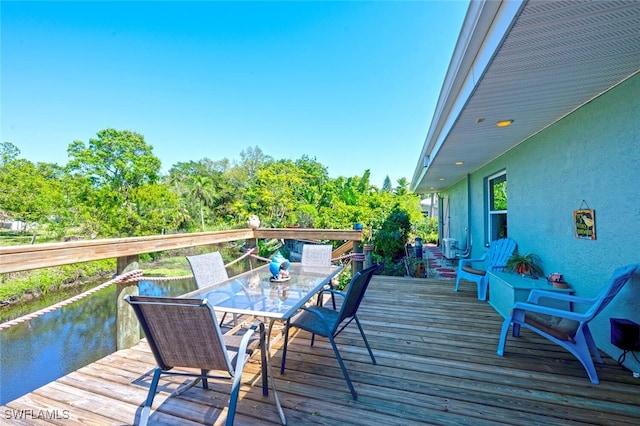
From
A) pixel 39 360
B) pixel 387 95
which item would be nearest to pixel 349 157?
pixel 387 95

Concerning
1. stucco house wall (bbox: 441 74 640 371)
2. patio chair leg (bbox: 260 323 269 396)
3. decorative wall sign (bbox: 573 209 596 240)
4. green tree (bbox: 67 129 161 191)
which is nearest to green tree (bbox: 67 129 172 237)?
green tree (bbox: 67 129 161 191)

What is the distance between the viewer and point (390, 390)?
203 cm

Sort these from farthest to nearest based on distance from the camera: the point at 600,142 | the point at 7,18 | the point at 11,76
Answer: the point at 11,76 → the point at 7,18 → the point at 600,142

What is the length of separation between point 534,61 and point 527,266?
2.87 m

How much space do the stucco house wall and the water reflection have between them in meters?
9.30

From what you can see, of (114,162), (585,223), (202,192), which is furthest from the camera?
(202,192)

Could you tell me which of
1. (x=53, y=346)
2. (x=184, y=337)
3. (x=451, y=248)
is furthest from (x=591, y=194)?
(x=53, y=346)

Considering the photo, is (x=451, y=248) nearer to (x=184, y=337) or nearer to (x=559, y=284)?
(x=559, y=284)

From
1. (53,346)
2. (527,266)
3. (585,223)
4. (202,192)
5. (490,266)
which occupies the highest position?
(202,192)

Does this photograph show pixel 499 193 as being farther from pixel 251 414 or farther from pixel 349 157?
pixel 349 157

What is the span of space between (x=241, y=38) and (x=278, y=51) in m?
1.88

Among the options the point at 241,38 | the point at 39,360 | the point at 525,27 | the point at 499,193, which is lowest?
the point at 39,360

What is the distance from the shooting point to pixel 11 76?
12406mm

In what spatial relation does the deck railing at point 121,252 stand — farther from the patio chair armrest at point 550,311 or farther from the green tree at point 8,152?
the green tree at point 8,152
